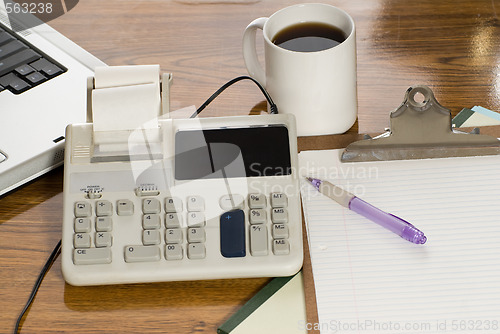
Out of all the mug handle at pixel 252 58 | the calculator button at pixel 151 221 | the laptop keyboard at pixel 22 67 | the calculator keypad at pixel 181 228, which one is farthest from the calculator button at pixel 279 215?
the laptop keyboard at pixel 22 67

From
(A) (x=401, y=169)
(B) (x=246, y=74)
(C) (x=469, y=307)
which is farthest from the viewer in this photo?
(B) (x=246, y=74)

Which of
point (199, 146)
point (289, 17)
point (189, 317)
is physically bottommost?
point (189, 317)

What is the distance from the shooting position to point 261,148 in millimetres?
682

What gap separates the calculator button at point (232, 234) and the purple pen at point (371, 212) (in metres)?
0.11

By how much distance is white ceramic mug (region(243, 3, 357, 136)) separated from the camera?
71 cm

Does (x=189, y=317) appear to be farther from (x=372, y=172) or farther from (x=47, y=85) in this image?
(x=47, y=85)

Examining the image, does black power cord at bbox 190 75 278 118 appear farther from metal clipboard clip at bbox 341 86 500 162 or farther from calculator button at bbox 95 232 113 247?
calculator button at bbox 95 232 113 247

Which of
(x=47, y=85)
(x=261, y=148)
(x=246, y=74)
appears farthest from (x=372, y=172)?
(x=47, y=85)

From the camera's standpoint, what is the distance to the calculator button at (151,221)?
2.08 feet

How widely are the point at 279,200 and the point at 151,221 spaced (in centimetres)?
13

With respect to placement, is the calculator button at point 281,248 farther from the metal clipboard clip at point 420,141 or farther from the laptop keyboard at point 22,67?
the laptop keyboard at point 22,67

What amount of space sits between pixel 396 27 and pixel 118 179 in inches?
18.9

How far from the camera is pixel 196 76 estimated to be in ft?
2.87

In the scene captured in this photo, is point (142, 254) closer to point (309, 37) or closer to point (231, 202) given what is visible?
point (231, 202)
